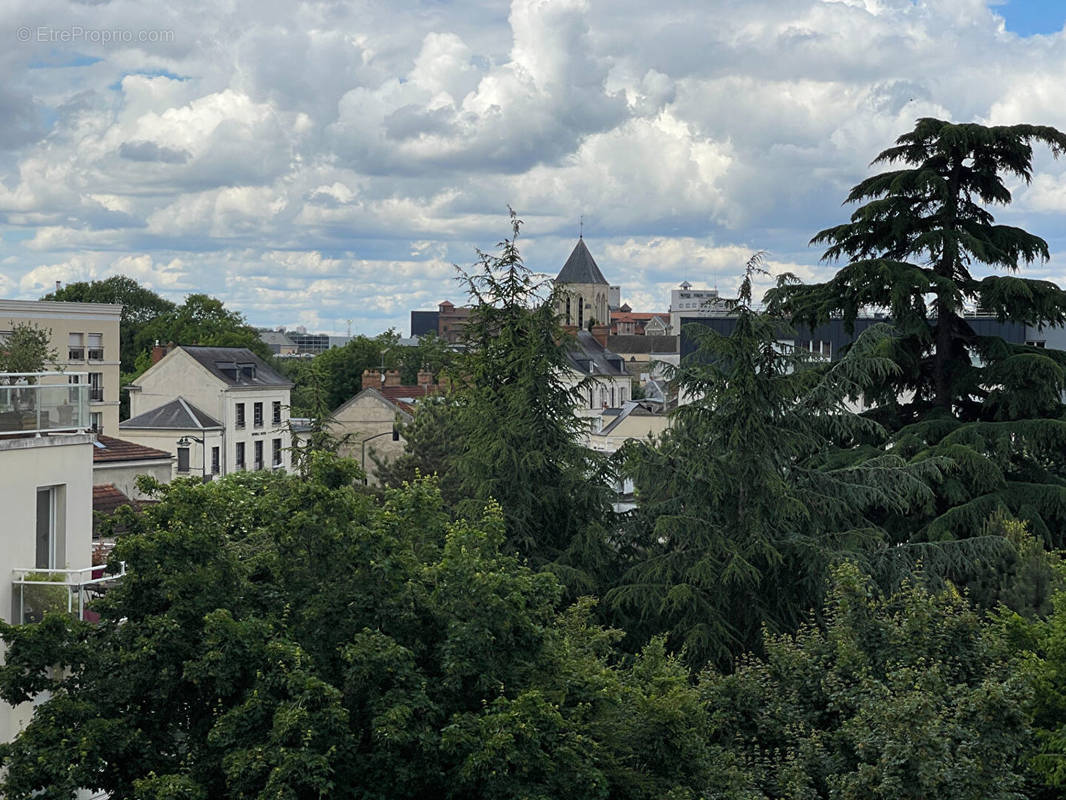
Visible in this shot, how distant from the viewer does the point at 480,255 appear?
27312 mm

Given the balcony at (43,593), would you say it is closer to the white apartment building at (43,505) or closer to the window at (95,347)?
the white apartment building at (43,505)

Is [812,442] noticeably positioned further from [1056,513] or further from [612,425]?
[612,425]

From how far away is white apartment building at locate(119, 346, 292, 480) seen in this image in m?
63.8

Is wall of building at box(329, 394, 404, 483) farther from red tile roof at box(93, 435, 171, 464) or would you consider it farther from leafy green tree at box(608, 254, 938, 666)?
leafy green tree at box(608, 254, 938, 666)

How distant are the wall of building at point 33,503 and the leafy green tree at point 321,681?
0.97m

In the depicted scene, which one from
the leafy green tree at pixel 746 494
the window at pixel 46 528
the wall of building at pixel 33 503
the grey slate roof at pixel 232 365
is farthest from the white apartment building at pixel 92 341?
the window at pixel 46 528

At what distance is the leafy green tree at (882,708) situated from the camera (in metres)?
13.3

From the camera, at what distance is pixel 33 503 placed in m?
13.9

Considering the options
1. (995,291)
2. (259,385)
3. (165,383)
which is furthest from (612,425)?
(995,291)

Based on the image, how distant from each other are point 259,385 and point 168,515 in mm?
57228

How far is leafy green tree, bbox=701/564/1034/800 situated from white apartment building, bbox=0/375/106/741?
8.23 metres

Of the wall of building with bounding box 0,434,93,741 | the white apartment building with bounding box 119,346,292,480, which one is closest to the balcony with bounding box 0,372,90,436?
the wall of building with bounding box 0,434,93,741

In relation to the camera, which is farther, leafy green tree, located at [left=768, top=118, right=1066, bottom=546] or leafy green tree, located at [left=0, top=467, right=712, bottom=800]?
leafy green tree, located at [left=768, top=118, right=1066, bottom=546]

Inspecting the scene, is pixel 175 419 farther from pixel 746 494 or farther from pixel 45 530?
pixel 45 530
